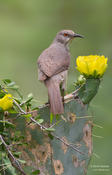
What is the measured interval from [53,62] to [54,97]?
0.84 metres

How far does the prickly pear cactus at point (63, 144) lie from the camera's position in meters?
3.28

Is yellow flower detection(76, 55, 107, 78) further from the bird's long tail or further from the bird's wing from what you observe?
the bird's wing

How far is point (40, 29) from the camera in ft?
28.8

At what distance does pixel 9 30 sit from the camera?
28.6 feet

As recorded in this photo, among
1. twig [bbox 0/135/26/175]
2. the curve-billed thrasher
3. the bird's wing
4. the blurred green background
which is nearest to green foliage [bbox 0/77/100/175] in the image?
twig [bbox 0/135/26/175]

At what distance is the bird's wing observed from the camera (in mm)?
4305

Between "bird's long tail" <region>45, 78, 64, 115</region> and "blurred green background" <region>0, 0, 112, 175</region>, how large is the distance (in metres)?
3.44

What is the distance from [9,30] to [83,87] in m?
5.54

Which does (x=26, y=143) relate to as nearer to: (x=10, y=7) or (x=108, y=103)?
(x=108, y=103)

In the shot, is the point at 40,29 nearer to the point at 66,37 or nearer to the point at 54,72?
the point at 66,37

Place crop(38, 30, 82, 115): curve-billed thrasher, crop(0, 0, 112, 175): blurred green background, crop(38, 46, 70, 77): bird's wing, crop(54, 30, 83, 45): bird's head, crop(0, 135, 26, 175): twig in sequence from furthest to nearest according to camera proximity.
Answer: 1. crop(0, 0, 112, 175): blurred green background
2. crop(54, 30, 83, 45): bird's head
3. crop(38, 46, 70, 77): bird's wing
4. crop(38, 30, 82, 115): curve-billed thrasher
5. crop(0, 135, 26, 175): twig

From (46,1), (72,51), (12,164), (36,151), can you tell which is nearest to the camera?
(12,164)

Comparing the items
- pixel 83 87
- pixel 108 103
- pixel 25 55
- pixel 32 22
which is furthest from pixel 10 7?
pixel 83 87

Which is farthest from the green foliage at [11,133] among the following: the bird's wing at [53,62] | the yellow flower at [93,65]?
the bird's wing at [53,62]
